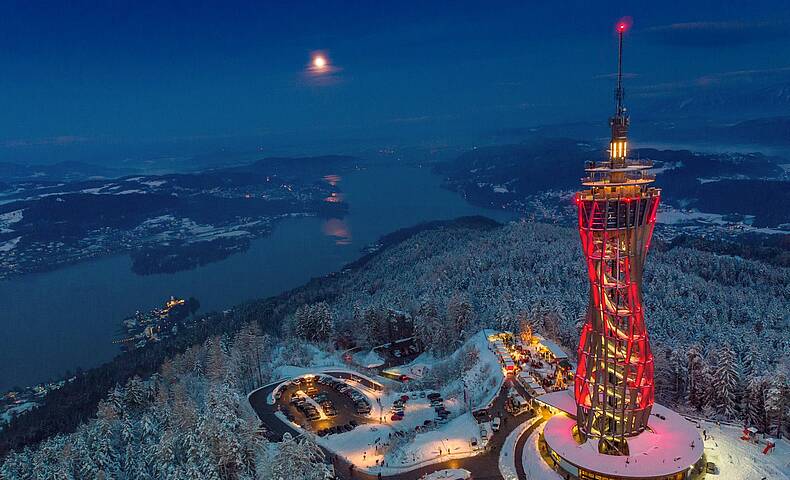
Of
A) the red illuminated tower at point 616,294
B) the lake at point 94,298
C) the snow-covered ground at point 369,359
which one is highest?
the red illuminated tower at point 616,294

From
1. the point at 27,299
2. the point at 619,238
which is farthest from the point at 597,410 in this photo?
the point at 27,299

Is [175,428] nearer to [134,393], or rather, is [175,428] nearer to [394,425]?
[394,425]

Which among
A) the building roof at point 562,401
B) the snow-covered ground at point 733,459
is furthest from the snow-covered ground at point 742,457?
the building roof at point 562,401

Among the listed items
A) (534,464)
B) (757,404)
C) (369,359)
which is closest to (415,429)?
(534,464)

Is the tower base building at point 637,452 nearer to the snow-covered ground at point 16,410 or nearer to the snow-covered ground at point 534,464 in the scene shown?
the snow-covered ground at point 534,464

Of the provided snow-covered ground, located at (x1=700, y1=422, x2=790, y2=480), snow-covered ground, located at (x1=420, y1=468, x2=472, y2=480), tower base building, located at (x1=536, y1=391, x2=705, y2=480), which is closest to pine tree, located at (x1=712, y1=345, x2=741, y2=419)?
snow-covered ground, located at (x1=700, y1=422, x2=790, y2=480)

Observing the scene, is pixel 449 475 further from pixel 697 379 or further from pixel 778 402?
pixel 697 379
